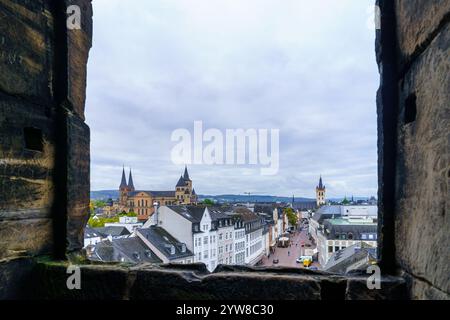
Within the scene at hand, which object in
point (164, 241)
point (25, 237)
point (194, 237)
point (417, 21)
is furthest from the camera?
point (194, 237)

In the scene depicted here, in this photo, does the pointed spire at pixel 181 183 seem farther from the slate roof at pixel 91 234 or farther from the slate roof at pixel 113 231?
the slate roof at pixel 91 234

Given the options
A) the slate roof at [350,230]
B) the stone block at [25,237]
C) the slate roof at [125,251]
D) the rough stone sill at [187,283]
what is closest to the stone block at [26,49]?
the stone block at [25,237]

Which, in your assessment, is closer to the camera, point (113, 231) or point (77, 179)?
point (77, 179)

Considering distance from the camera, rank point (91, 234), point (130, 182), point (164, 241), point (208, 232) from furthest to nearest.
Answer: point (130, 182)
point (91, 234)
point (208, 232)
point (164, 241)

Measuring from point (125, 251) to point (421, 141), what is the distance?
75.9 feet

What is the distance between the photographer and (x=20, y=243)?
9.08 feet

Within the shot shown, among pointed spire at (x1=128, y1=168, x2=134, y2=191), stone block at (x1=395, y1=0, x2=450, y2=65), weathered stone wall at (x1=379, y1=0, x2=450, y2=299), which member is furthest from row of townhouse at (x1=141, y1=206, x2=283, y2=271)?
pointed spire at (x1=128, y1=168, x2=134, y2=191)

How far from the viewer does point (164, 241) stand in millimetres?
27031

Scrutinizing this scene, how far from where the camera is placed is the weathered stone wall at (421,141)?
196 cm

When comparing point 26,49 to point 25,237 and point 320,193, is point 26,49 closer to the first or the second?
point 25,237

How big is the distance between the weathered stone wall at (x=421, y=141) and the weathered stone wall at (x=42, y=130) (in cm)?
256

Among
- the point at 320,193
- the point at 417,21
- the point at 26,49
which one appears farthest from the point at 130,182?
the point at 417,21

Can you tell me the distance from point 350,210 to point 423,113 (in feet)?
207
